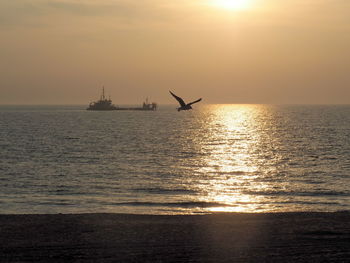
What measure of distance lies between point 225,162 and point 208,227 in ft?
135

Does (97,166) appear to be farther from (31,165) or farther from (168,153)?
(168,153)

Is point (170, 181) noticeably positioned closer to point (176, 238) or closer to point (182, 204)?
point (182, 204)

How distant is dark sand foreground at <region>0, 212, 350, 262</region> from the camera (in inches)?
625

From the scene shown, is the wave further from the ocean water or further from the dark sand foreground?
the dark sand foreground

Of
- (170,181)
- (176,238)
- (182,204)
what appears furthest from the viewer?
(170,181)

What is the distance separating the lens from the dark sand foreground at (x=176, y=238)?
15.9 meters

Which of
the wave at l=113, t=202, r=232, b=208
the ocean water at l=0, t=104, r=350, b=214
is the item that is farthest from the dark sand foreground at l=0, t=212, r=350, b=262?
the wave at l=113, t=202, r=232, b=208

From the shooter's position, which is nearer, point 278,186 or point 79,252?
point 79,252

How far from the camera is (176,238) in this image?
59.9 feet

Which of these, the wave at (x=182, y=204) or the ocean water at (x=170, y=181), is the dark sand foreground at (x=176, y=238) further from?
the wave at (x=182, y=204)

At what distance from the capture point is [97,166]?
179 feet

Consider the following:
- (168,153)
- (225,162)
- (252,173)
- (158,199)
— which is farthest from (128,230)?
(168,153)

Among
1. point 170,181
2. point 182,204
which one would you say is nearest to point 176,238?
point 182,204

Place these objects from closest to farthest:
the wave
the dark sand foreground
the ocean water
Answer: the dark sand foreground, the wave, the ocean water
